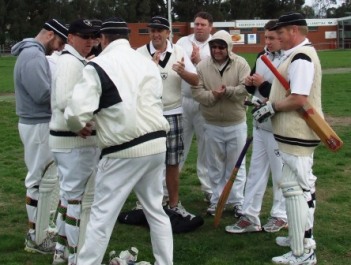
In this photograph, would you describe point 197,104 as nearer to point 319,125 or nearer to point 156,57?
point 156,57

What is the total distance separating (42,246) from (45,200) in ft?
1.69

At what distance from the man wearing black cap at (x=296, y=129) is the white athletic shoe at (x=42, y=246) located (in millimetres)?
2397

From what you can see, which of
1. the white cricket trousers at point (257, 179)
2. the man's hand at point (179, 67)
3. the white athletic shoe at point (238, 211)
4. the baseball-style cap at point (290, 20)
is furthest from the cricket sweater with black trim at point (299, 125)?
the white athletic shoe at point (238, 211)

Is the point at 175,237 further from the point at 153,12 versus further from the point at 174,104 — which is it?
the point at 153,12

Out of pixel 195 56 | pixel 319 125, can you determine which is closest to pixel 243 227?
pixel 319 125

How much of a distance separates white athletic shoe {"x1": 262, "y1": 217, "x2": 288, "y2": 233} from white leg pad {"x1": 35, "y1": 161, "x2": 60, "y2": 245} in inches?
95.5

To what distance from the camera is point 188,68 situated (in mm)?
6664

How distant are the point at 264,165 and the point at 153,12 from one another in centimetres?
7478

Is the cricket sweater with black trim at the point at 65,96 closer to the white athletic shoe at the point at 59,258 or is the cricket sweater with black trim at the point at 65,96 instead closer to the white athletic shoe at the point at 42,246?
the white athletic shoe at the point at 59,258

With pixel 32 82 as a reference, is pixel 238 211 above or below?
below

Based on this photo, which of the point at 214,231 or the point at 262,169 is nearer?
the point at 262,169

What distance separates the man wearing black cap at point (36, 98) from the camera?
213 inches

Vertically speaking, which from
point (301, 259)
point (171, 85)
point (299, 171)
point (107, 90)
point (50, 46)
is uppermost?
point (50, 46)

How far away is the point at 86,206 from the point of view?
5.05m
